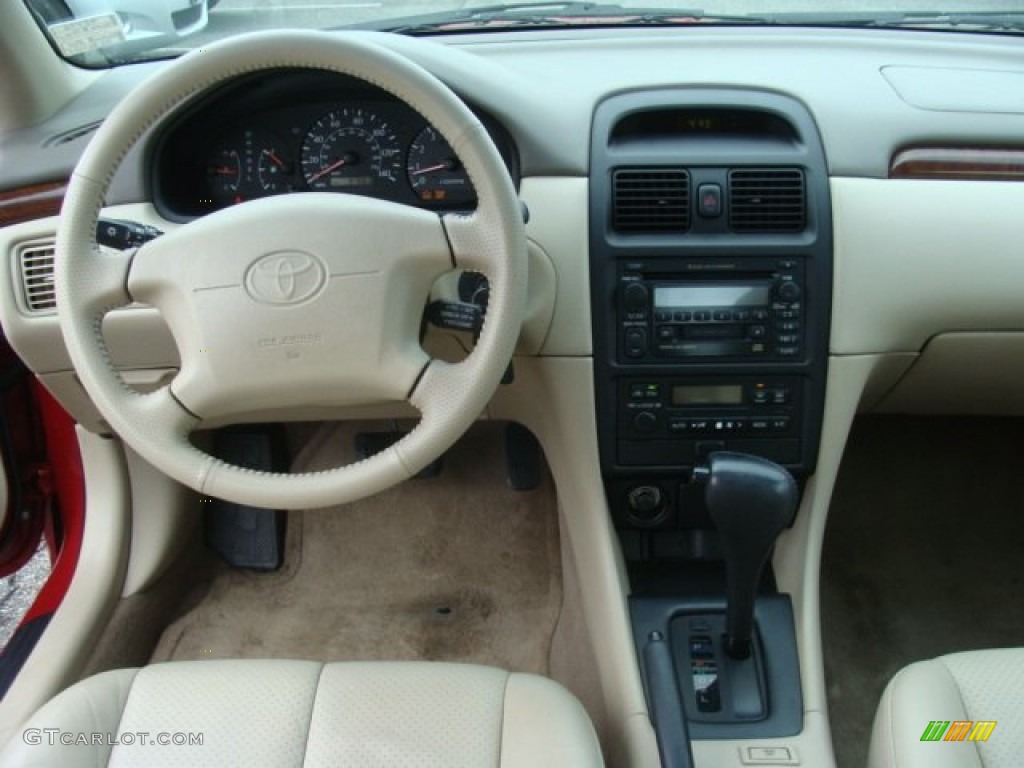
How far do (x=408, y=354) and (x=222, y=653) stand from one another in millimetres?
1096

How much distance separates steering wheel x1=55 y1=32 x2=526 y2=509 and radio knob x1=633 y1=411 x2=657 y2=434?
420mm

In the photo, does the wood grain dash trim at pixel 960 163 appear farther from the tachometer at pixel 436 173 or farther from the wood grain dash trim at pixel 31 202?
the wood grain dash trim at pixel 31 202

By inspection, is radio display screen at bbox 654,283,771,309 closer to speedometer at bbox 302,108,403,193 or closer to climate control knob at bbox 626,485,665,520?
climate control knob at bbox 626,485,665,520

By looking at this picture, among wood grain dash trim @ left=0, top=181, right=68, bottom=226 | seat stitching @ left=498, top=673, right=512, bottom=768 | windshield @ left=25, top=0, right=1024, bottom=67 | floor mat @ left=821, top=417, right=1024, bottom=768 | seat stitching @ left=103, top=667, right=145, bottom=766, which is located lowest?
floor mat @ left=821, top=417, right=1024, bottom=768

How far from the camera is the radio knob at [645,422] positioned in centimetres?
156

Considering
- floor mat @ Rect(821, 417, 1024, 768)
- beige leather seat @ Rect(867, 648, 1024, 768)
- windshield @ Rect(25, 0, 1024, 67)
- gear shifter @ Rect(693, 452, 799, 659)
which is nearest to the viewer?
beige leather seat @ Rect(867, 648, 1024, 768)

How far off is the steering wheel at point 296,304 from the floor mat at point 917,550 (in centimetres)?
116

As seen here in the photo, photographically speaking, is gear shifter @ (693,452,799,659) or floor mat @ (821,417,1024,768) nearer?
gear shifter @ (693,452,799,659)

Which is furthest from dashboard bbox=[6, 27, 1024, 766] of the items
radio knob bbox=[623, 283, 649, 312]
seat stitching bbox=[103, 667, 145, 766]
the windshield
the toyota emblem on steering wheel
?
seat stitching bbox=[103, 667, 145, 766]

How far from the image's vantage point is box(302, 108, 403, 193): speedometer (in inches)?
59.2

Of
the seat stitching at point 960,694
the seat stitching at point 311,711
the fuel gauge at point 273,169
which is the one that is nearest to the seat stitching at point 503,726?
the seat stitching at point 311,711

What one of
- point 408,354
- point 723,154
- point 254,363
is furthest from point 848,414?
point 254,363

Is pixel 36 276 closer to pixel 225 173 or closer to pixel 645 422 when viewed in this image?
pixel 225 173

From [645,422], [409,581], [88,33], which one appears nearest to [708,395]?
[645,422]
